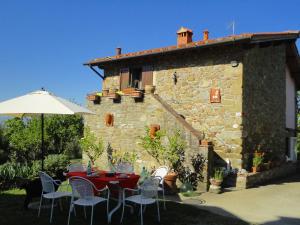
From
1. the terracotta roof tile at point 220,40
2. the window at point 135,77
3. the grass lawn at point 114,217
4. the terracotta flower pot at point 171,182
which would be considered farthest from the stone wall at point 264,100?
the window at point 135,77

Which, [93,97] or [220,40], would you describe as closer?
[220,40]

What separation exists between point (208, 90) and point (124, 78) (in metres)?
4.34

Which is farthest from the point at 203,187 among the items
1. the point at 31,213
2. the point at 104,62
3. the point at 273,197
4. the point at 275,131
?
the point at 104,62

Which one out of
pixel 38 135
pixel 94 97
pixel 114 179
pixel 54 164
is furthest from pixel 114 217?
pixel 38 135

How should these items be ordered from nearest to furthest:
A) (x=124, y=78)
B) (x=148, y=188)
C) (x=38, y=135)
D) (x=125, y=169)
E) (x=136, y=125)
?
(x=148, y=188), (x=125, y=169), (x=136, y=125), (x=124, y=78), (x=38, y=135)

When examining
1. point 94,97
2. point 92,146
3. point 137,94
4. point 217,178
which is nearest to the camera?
point 217,178

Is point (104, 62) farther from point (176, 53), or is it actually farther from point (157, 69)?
point (176, 53)

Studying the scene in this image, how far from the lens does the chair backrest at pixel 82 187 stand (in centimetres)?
605

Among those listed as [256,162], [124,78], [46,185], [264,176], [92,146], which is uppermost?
[124,78]

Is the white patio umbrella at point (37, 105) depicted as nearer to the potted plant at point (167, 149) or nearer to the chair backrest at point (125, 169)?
→ the chair backrest at point (125, 169)

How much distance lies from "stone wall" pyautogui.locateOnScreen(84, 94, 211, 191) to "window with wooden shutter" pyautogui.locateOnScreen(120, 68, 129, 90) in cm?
173

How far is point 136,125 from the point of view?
11.9 m

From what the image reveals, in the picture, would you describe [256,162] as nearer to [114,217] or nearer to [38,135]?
[114,217]

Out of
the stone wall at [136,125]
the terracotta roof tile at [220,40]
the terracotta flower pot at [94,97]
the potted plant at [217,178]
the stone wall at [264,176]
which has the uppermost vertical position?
the terracotta roof tile at [220,40]
